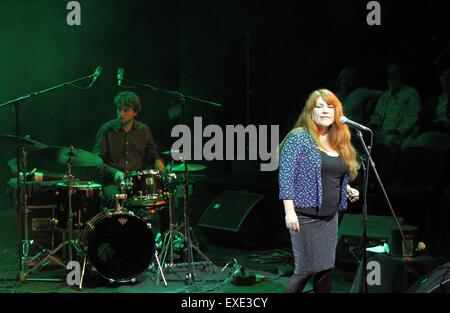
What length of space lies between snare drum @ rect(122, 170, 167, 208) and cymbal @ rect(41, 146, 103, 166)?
12.8 inches

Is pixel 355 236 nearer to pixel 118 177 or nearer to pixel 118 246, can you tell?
pixel 118 246

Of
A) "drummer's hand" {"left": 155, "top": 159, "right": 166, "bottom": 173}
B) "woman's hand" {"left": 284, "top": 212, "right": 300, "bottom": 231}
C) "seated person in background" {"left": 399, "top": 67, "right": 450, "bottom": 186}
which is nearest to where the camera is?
"woman's hand" {"left": 284, "top": 212, "right": 300, "bottom": 231}

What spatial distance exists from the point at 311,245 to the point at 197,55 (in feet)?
18.3

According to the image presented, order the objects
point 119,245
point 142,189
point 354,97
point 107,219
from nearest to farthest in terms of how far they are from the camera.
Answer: point 107,219, point 119,245, point 142,189, point 354,97

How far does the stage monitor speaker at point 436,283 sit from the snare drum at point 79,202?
277cm

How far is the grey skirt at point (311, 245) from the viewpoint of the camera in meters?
3.92

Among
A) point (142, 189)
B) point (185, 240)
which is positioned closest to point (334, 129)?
point (142, 189)

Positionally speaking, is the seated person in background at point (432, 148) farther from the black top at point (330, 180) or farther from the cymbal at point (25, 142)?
the cymbal at point (25, 142)

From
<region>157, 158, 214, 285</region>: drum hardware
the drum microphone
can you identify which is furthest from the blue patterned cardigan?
the drum microphone

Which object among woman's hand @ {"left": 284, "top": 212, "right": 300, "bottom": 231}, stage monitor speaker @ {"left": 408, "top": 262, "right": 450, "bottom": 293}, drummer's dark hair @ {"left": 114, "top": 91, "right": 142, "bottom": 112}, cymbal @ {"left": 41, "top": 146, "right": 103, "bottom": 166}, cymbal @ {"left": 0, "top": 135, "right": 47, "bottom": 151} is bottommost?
stage monitor speaker @ {"left": 408, "top": 262, "right": 450, "bottom": 293}

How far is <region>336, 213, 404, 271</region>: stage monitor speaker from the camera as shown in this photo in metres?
5.52

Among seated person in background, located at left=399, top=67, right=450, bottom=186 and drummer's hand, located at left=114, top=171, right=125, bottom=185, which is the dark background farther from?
drummer's hand, located at left=114, top=171, right=125, bottom=185

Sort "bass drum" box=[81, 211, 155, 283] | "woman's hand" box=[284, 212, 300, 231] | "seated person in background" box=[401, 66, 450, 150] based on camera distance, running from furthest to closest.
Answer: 1. "seated person in background" box=[401, 66, 450, 150]
2. "bass drum" box=[81, 211, 155, 283]
3. "woman's hand" box=[284, 212, 300, 231]

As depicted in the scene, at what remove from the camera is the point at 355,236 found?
561cm
